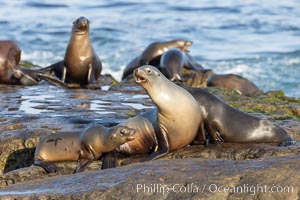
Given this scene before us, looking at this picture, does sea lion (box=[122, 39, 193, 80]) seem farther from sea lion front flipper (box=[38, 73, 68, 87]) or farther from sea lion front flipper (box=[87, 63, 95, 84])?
sea lion front flipper (box=[38, 73, 68, 87])

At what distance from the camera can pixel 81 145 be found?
6.45 m

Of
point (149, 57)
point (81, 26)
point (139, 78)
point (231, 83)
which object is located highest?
point (139, 78)

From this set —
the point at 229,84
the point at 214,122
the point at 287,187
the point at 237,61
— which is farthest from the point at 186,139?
the point at 237,61

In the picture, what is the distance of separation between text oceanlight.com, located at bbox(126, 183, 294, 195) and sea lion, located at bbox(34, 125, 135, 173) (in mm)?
1411

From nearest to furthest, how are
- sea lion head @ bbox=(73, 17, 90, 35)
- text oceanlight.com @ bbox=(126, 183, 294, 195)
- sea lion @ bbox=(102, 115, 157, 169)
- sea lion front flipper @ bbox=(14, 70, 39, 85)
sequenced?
text oceanlight.com @ bbox=(126, 183, 294, 195), sea lion @ bbox=(102, 115, 157, 169), sea lion front flipper @ bbox=(14, 70, 39, 85), sea lion head @ bbox=(73, 17, 90, 35)

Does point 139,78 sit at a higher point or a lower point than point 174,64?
higher

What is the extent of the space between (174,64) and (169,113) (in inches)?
243

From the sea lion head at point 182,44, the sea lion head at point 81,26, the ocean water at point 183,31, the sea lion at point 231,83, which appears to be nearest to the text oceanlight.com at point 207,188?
the sea lion head at point 81,26

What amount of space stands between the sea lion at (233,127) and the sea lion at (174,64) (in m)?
5.23

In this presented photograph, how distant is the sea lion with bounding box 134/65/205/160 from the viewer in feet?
21.5

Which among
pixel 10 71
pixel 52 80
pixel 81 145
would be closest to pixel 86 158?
pixel 81 145

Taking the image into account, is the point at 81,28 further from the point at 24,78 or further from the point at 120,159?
the point at 120,159

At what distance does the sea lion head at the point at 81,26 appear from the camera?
11242mm

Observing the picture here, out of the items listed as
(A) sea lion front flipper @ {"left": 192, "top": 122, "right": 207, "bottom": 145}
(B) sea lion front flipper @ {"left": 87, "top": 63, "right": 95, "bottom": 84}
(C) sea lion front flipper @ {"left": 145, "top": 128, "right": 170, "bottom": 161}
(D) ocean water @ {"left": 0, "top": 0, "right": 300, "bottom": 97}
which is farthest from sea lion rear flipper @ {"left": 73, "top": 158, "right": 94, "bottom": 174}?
(D) ocean water @ {"left": 0, "top": 0, "right": 300, "bottom": 97}
